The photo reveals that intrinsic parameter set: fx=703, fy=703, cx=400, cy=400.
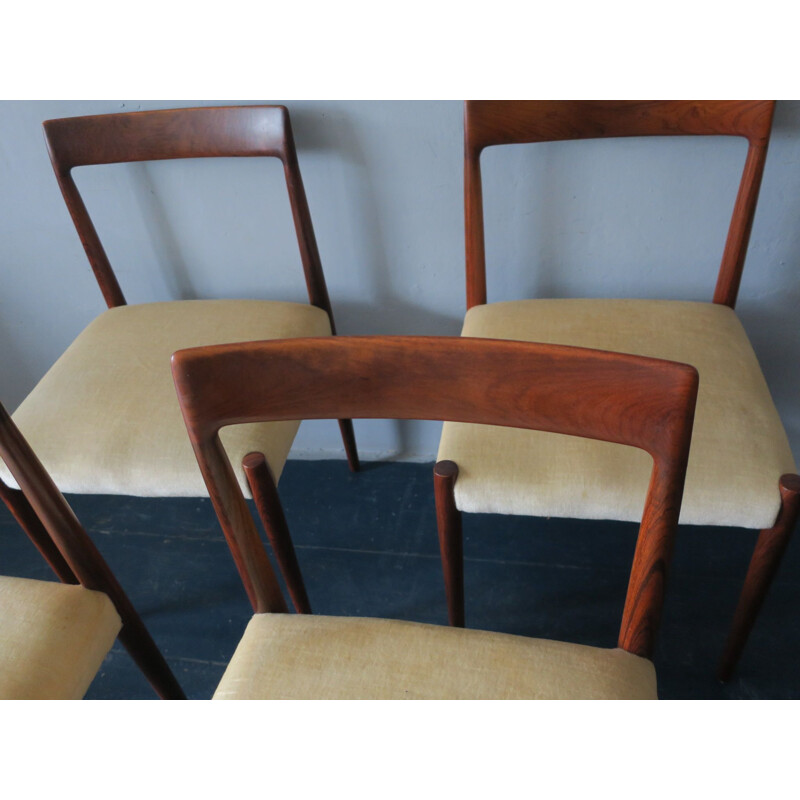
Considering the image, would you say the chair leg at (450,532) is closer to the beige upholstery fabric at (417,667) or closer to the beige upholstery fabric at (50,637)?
the beige upholstery fabric at (417,667)

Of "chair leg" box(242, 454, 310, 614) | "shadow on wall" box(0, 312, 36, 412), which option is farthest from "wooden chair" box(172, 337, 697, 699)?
"shadow on wall" box(0, 312, 36, 412)

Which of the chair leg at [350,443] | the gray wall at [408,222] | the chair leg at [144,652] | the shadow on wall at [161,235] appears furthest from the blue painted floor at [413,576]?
the shadow on wall at [161,235]

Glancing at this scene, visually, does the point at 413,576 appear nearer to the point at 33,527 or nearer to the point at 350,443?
the point at 350,443

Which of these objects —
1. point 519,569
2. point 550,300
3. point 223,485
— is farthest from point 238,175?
point 519,569

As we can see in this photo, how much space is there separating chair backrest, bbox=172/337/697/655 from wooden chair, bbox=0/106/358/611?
336 millimetres

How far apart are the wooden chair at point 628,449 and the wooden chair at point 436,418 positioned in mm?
201

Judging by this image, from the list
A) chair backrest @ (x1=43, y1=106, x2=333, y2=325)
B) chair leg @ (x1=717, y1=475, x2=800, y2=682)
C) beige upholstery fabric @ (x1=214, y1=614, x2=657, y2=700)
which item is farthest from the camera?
chair backrest @ (x1=43, y1=106, x2=333, y2=325)

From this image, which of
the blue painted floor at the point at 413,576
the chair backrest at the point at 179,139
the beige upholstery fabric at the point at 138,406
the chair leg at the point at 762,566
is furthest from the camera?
the blue painted floor at the point at 413,576

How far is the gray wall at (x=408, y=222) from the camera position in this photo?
1.06 metres

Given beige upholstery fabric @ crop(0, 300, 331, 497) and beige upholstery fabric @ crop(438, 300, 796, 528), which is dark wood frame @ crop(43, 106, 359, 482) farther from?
beige upholstery fabric @ crop(438, 300, 796, 528)

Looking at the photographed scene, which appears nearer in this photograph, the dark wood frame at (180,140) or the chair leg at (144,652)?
the chair leg at (144,652)

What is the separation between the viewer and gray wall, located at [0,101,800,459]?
3.47 feet

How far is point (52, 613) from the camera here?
0.78 metres

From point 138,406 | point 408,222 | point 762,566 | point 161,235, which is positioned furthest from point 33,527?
point 762,566
